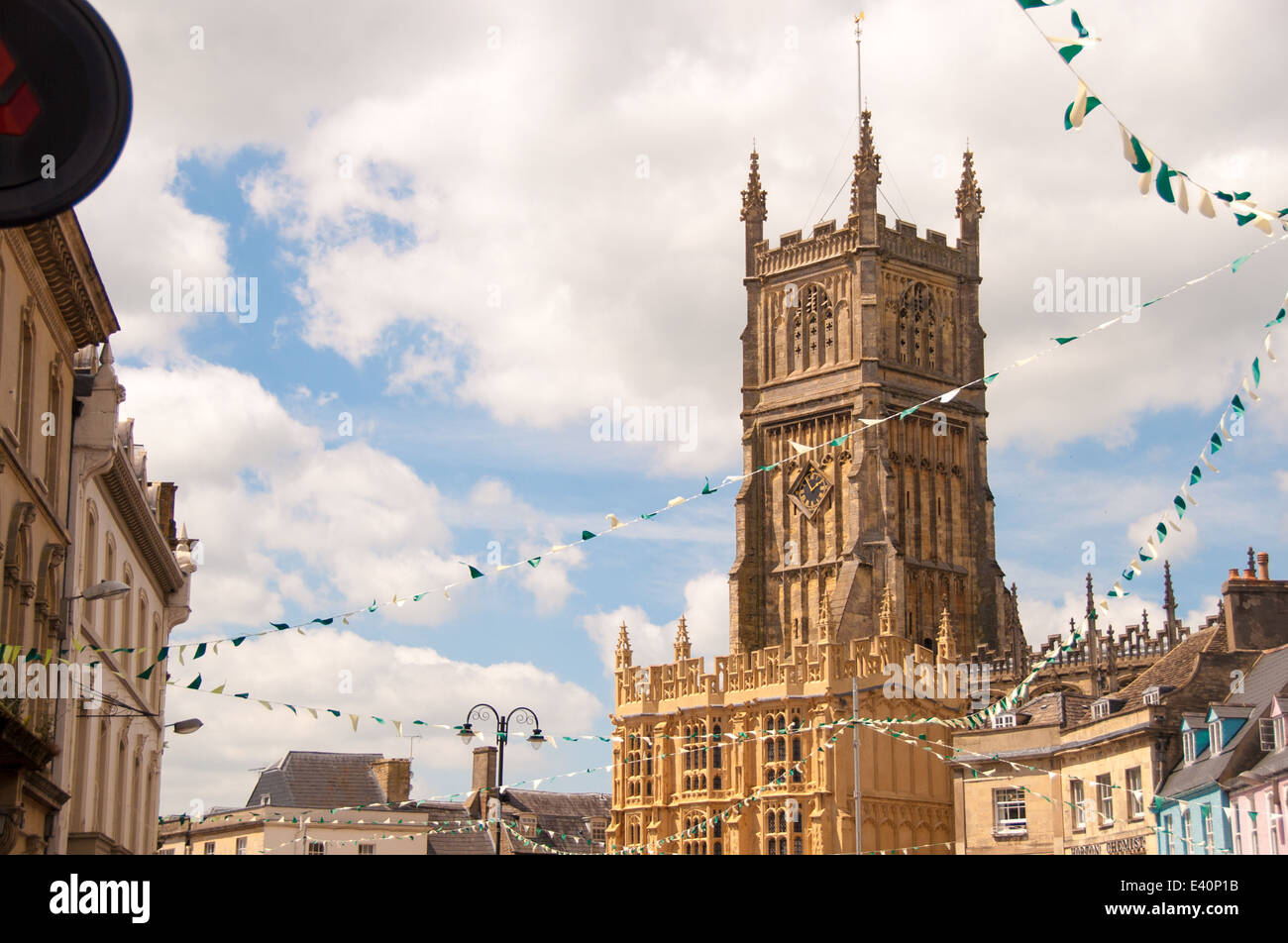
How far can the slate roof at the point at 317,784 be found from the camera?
6775 cm

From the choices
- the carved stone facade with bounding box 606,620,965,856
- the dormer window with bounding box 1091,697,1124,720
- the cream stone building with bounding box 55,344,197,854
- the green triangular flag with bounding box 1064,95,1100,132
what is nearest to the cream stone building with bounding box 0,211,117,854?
the cream stone building with bounding box 55,344,197,854

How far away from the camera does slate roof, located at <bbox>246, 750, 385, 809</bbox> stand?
67.8m

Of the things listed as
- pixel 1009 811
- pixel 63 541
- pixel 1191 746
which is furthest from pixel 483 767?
pixel 63 541

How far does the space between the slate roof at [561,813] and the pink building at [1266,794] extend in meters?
43.7

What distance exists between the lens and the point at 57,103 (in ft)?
19.6

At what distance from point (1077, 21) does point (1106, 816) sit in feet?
112

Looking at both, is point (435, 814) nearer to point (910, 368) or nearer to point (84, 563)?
point (910, 368)

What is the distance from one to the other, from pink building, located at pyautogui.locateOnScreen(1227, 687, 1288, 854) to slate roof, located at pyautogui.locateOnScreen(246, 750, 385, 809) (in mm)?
39794

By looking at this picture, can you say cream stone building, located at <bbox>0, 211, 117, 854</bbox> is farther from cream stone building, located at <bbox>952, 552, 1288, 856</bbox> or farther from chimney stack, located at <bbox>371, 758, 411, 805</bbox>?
chimney stack, located at <bbox>371, 758, 411, 805</bbox>

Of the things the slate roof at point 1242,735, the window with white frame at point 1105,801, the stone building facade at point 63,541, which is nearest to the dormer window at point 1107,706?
the window with white frame at point 1105,801

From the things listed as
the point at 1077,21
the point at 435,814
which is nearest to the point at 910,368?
the point at 435,814

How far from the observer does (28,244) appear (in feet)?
71.0

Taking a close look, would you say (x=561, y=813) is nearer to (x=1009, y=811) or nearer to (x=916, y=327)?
(x=916, y=327)
